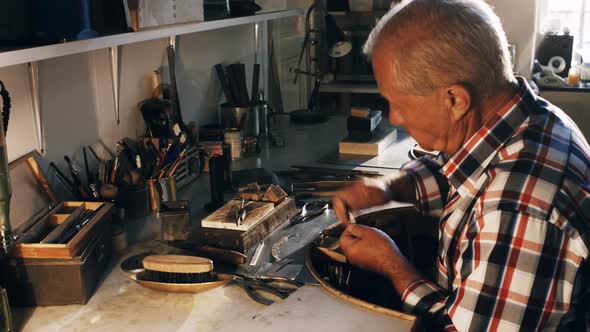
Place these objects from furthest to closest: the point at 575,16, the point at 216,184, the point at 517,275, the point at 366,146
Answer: the point at 575,16 → the point at 366,146 → the point at 216,184 → the point at 517,275

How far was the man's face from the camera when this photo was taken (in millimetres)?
1275

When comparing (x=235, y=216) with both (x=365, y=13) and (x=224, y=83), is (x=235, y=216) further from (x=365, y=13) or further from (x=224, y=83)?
(x=365, y=13)

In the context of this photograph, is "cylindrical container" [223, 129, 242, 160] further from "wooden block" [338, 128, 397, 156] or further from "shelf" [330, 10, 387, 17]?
"shelf" [330, 10, 387, 17]

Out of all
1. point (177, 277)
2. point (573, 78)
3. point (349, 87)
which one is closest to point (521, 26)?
point (573, 78)

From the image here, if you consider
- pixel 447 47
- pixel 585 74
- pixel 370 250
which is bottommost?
pixel 370 250

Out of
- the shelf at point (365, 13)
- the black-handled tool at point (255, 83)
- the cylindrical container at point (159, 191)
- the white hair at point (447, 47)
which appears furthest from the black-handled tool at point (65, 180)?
the shelf at point (365, 13)

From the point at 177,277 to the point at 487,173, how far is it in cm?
77

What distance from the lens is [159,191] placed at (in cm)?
205

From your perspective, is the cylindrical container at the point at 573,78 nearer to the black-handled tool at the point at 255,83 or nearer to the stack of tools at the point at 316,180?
the black-handled tool at the point at 255,83

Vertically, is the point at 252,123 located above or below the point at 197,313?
above

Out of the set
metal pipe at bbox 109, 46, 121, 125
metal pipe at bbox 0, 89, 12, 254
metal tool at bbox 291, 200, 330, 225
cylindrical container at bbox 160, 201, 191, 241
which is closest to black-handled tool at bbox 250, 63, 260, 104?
metal pipe at bbox 109, 46, 121, 125

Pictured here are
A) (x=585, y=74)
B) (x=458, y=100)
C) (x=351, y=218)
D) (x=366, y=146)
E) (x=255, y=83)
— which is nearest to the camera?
(x=458, y=100)

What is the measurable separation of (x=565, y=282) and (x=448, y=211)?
0.31 m

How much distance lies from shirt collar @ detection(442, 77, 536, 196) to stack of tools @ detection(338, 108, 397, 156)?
1475 millimetres
